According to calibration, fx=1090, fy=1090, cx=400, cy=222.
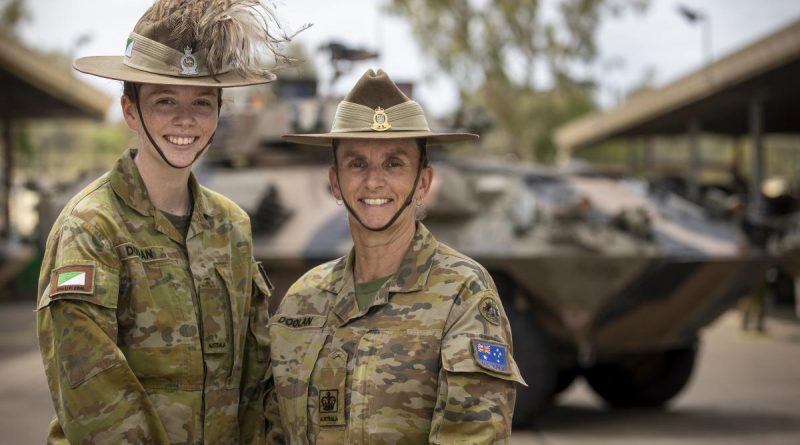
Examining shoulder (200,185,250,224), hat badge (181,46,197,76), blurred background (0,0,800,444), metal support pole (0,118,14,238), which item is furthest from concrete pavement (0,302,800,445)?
metal support pole (0,118,14,238)

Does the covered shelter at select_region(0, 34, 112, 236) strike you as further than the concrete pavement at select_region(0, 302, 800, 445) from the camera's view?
Yes

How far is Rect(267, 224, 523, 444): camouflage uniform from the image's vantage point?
104 inches

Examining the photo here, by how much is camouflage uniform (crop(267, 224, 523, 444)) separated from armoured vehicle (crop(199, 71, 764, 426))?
5.03 metres

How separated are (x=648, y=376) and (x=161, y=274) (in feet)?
24.4

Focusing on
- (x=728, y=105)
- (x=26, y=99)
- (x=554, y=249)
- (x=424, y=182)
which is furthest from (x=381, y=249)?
(x=26, y=99)

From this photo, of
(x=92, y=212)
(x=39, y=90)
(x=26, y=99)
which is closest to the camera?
(x=92, y=212)

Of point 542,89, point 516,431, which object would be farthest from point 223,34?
point 542,89

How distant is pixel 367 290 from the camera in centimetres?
298

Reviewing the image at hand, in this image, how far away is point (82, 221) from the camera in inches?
112

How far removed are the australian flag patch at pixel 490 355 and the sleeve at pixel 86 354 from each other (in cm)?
87

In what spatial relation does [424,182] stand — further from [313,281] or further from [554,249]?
[554,249]

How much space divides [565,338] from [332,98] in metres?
3.01

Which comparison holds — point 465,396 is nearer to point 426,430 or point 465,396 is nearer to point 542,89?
point 426,430

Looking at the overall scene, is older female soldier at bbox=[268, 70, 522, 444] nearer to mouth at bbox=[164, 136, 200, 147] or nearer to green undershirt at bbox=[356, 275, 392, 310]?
green undershirt at bbox=[356, 275, 392, 310]
